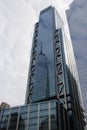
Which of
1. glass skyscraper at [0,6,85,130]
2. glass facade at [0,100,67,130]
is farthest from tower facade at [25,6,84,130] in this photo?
glass facade at [0,100,67,130]

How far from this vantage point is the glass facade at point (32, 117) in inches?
2837

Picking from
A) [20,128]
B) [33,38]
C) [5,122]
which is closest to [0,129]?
[5,122]

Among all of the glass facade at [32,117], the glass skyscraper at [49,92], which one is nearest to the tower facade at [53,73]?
the glass skyscraper at [49,92]

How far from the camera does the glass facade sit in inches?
2837

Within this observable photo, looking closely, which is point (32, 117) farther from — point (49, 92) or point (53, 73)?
point (53, 73)

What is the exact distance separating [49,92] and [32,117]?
3878cm

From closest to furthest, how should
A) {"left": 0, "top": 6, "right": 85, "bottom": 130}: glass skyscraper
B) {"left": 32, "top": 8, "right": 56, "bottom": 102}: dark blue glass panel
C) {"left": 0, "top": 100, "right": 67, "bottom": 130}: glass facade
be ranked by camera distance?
{"left": 0, "top": 100, "right": 67, "bottom": 130}: glass facade
{"left": 0, "top": 6, "right": 85, "bottom": 130}: glass skyscraper
{"left": 32, "top": 8, "right": 56, "bottom": 102}: dark blue glass panel

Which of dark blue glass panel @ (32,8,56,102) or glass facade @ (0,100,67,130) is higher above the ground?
dark blue glass panel @ (32,8,56,102)

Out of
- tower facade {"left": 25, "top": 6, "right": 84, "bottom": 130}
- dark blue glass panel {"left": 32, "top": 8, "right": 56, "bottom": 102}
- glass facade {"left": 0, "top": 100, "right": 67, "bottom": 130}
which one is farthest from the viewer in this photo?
dark blue glass panel {"left": 32, "top": 8, "right": 56, "bottom": 102}

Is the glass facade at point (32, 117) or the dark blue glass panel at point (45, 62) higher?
the dark blue glass panel at point (45, 62)

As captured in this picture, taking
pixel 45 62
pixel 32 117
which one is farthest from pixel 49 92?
pixel 32 117

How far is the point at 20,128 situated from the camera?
74188 mm

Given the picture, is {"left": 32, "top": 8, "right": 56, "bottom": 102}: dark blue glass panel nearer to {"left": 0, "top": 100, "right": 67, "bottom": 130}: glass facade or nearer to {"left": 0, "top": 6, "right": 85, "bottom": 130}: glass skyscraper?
{"left": 0, "top": 6, "right": 85, "bottom": 130}: glass skyscraper

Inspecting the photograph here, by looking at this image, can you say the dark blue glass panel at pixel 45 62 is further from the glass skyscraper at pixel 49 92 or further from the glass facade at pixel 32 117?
the glass facade at pixel 32 117
